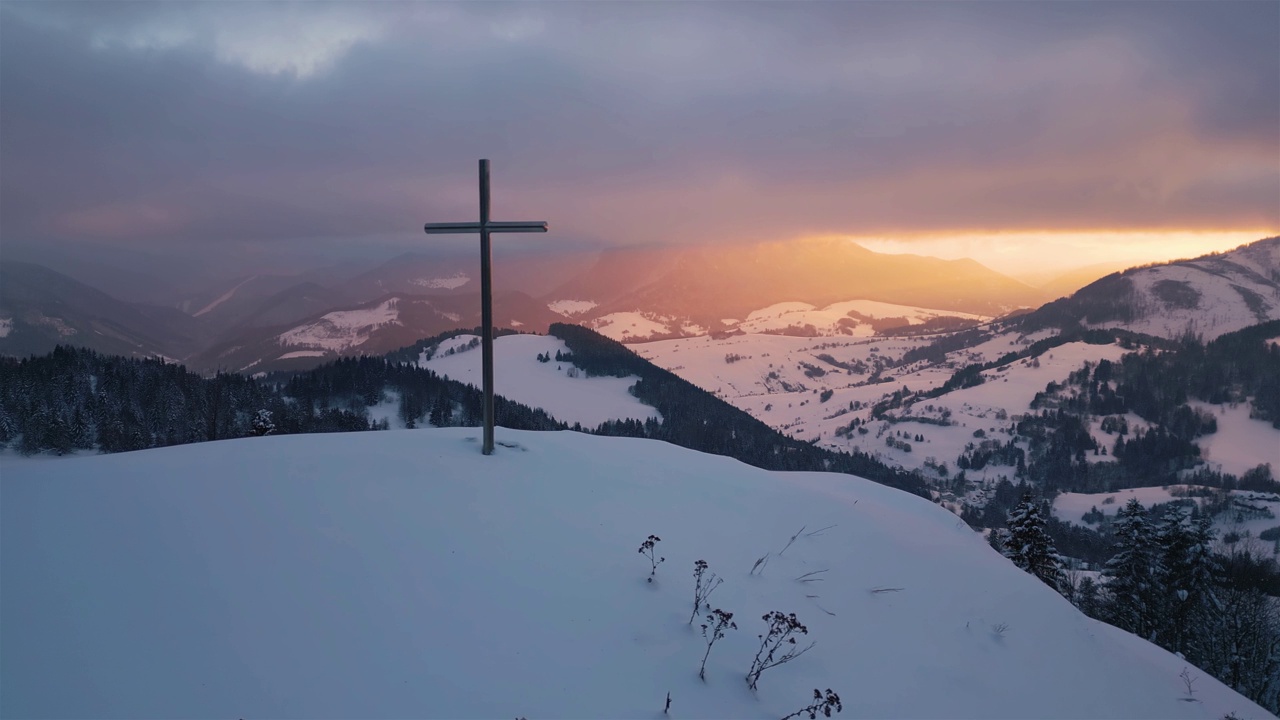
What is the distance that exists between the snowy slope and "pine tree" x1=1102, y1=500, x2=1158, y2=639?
2570 cm

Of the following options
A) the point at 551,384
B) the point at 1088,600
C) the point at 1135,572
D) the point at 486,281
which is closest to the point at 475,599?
the point at 486,281

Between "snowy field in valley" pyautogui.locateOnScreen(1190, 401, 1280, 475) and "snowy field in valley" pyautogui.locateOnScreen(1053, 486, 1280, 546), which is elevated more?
"snowy field in valley" pyautogui.locateOnScreen(1190, 401, 1280, 475)

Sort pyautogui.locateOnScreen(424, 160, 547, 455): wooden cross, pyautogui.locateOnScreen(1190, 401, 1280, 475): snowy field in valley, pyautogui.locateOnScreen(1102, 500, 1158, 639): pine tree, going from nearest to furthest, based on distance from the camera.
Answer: pyautogui.locateOnScreen(424, 160, 547, 455): wooden cross, pyautogui.locateOnScreen(1102, 500, 1158, 639): pine tree, pyautogui.locateOnScreen(1190, 401, 1280, 475): snowy field in valley

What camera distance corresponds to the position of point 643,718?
5715mm

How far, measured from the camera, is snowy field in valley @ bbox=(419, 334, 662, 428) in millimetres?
152750

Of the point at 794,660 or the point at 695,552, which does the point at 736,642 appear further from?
the point at 695,552

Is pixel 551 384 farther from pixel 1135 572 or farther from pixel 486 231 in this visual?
pixel 486 231

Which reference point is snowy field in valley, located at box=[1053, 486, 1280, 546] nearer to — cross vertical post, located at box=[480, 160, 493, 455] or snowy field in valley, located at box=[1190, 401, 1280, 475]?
snowy field in valley, located at box=[1190, 401, 1280, 475]

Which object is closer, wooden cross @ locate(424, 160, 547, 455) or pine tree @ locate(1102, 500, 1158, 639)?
wooden cross @ locate(424, 160, 547, 455)

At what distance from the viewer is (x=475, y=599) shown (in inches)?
277

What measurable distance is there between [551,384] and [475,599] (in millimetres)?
169151

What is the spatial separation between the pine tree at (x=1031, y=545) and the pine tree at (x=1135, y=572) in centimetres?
462

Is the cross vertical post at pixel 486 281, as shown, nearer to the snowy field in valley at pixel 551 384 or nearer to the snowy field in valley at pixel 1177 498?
the snowy field in valley at pixel 551 384

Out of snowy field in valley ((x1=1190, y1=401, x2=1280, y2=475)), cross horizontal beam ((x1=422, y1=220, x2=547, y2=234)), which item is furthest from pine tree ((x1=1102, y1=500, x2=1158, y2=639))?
snowy field in valley ((x1=1190, y1=401, x2=1280, y2=475))
